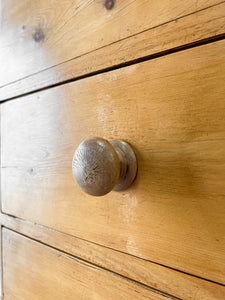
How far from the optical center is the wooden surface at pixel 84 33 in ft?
0.81

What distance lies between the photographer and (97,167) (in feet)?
0.79

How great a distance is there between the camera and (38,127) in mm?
411

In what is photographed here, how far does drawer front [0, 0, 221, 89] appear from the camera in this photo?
0.89ft

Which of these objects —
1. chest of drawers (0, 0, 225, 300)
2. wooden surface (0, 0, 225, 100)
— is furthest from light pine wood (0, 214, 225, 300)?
wooden surface (0, 0, 225, 100)

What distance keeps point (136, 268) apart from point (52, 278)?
0.52 feet

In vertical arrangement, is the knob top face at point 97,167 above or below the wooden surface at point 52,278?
above

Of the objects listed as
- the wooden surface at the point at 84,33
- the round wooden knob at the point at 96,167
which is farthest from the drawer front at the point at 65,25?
the round wooden knob at the point at 96,167

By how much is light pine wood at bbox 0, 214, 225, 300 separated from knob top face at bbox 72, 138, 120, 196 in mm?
100

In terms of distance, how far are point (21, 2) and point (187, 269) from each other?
0.45 meters

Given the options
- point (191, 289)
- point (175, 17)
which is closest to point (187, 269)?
point (191, 289)

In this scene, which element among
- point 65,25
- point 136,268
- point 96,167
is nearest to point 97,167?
point 96,167

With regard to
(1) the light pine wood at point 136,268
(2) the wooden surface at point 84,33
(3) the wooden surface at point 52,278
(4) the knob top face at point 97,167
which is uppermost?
(2) the wooden surface at point 84,33

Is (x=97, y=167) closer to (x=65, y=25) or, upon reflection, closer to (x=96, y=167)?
(x=96, y=167)

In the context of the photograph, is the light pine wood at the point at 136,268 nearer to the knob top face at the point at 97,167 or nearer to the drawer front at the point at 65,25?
the knob top face at the point at 97,167
